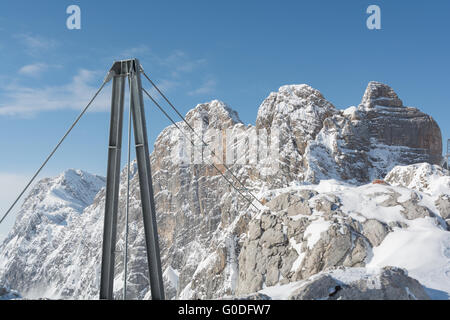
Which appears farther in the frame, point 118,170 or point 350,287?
point 118,170

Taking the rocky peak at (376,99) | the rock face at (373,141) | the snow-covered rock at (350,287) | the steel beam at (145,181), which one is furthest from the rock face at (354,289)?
the rocky peak at (376,99)

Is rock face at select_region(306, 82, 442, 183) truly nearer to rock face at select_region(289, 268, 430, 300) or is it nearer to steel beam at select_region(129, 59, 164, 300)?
rock face at select_region(289, 268, 430, 300)

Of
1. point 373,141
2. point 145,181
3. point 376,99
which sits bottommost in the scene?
point 145,181

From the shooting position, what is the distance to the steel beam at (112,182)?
12492mm

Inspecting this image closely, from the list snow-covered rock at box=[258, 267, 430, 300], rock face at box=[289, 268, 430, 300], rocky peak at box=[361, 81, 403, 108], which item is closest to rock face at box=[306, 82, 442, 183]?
rocky peak at box=[361, 81, 403, 108]

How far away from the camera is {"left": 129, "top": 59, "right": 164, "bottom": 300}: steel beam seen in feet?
39.4

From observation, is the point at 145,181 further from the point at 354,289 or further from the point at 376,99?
the point at 376,99

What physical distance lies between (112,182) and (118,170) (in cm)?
39

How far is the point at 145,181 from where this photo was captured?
12586 mm

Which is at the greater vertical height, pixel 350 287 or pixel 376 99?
pixel 376 99

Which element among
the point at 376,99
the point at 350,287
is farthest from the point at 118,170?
the point at 376,99

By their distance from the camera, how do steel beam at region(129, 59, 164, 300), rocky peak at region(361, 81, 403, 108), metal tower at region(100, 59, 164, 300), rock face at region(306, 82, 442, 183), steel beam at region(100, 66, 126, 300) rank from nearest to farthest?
steel beam at region(129, 59, 164, 300), metal tower at region(100, 59, 164, 300), steel beam at region(100, 66, 126, 300), rock face at region(306, 82, 442, 183), rocky peak at region(361, 81, 403, 108)
